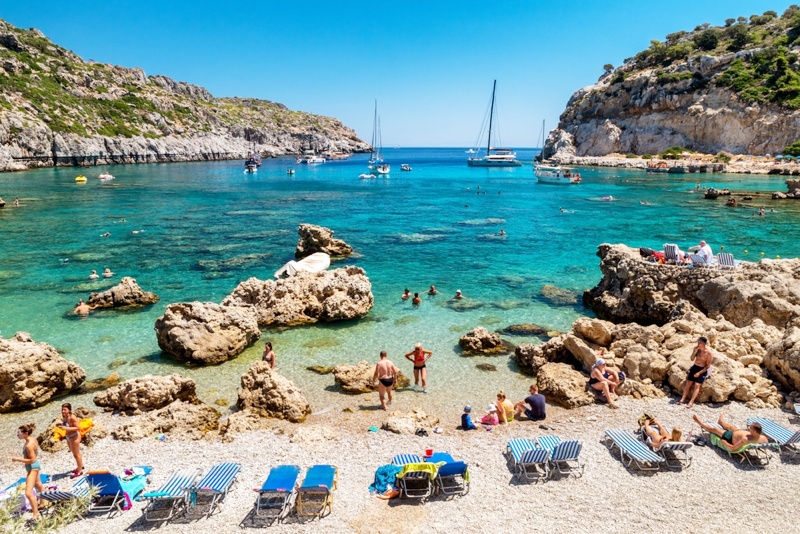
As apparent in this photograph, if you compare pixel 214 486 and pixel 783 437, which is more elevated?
pixel 783 437

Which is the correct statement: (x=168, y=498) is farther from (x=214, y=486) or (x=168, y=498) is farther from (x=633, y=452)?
(x=633, y=452)

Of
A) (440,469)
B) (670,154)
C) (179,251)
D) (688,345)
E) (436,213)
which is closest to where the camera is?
(440,469)

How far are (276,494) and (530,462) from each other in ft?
16.3

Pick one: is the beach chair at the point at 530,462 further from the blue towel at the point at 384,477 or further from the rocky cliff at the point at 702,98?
the rocky cliff at the point at 702,98

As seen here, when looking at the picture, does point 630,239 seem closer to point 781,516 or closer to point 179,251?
point 781,516

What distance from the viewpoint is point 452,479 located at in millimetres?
9031

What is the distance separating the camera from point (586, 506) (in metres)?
8.34

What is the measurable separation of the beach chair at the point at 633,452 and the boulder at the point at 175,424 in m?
9.46

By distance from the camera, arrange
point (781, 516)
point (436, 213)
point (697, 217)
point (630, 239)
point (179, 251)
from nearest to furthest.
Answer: point (781, 516) → point (179, 251) → point (630, 239) → point (697, 217) → point (436, 213)

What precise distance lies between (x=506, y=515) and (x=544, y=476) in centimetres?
141

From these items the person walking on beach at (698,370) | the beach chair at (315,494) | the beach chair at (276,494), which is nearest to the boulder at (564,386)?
the person walking on beach at (698,370)

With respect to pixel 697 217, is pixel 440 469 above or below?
below

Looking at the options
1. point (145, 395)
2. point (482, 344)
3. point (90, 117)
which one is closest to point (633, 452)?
point (482, 344)

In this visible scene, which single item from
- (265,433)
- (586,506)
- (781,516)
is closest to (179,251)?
(265,433)
